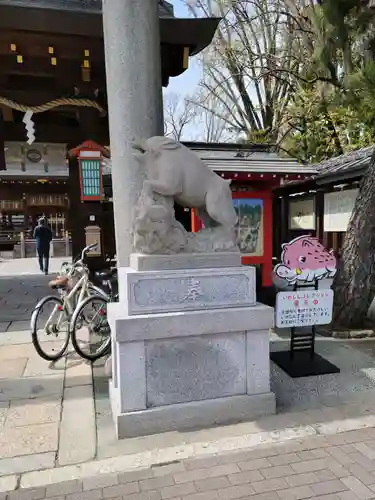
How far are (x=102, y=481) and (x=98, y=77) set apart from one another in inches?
311

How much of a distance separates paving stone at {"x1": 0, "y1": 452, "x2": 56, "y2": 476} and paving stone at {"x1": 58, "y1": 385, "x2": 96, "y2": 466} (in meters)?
0.09

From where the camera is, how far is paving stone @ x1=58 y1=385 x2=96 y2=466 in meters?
3.08

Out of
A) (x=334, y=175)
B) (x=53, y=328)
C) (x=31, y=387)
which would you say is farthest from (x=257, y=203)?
(x=31, y=387)

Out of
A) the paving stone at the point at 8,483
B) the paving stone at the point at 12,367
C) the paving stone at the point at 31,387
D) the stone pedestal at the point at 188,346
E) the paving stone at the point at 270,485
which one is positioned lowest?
the paving stone at the point at 270,485

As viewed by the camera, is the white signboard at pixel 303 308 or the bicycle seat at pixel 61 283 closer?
the white signboard at pixel 303 308

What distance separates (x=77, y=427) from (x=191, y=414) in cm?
108

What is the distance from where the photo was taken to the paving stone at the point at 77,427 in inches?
121

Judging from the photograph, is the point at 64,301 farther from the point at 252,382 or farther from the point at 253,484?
the point at 253,484

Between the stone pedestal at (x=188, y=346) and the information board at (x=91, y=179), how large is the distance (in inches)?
218

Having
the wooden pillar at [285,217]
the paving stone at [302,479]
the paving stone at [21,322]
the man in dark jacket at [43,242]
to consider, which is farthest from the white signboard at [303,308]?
the man in dark jacket at [43,242]

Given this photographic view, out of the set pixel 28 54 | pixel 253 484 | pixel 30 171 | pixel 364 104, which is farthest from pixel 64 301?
pixel 30 171

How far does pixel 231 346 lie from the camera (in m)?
3.59

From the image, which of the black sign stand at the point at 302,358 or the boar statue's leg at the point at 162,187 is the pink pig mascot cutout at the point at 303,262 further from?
the boar statue's leg at the point at 162,187

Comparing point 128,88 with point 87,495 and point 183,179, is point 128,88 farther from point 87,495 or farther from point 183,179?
point 87,495
